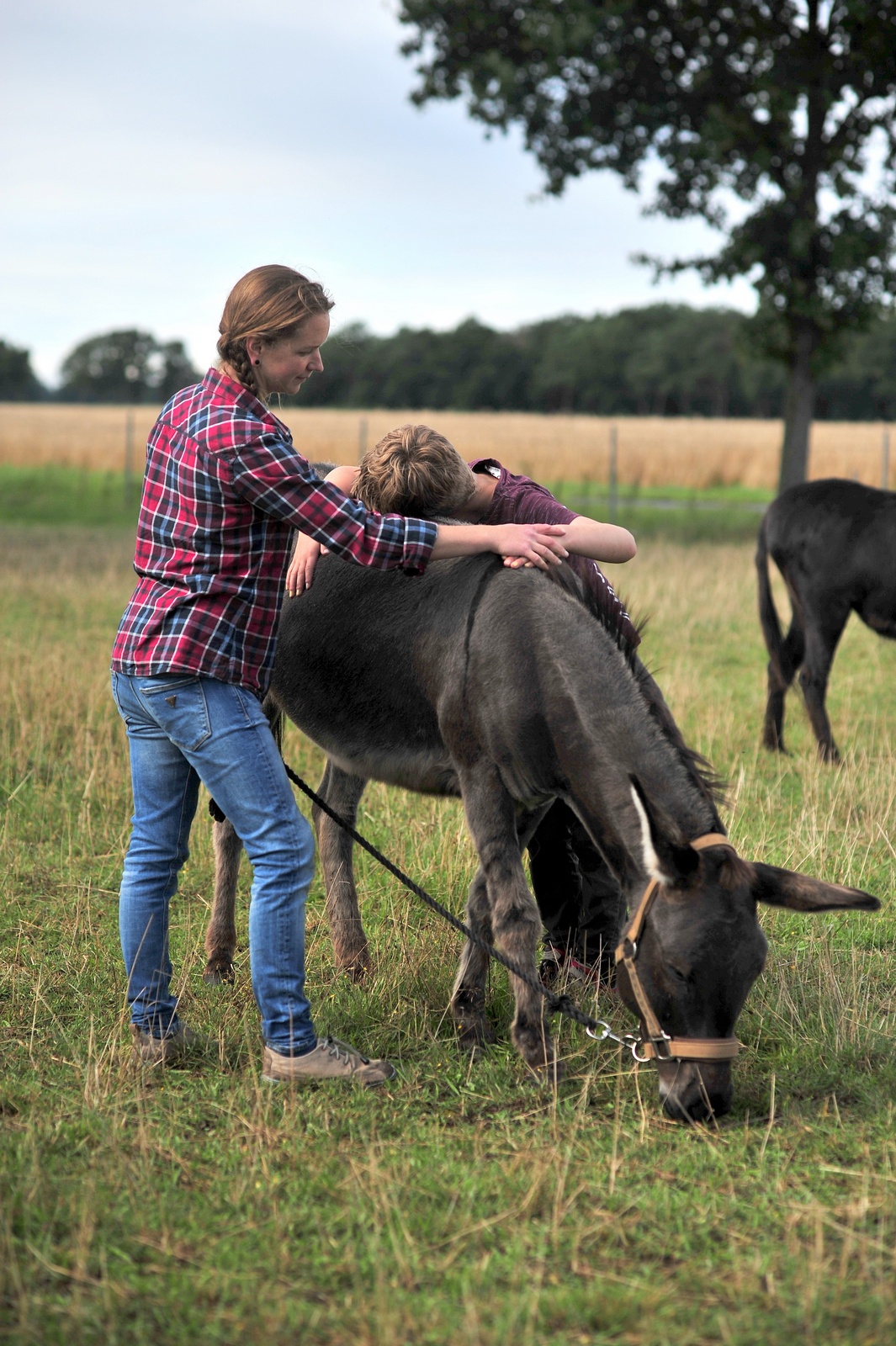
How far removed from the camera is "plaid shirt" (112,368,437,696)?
3.04m

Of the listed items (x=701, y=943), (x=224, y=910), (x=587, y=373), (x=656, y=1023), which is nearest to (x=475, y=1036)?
(x=656, y=1023)

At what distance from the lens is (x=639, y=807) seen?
2871 mm

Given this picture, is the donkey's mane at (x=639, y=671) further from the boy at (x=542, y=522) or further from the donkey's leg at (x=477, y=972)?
the donkey's leg at (x=477, y=972)

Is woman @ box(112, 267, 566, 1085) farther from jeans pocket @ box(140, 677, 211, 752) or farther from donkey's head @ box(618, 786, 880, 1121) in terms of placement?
donkey's head @ box(618, 786, 880, 1121)

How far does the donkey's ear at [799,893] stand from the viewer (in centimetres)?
292

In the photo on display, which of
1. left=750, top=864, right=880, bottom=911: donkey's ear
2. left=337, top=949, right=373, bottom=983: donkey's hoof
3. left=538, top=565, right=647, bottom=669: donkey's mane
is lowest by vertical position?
left=337, top=949, right=373, bottom=983: donkey's hoof

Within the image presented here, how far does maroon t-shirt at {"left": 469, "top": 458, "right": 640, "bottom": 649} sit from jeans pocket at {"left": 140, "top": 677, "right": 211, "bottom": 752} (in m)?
1.22

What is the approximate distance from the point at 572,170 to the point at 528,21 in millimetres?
2199

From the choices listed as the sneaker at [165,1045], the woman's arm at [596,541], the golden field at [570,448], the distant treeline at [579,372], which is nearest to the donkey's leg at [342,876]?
the sneaker at [165,1045]

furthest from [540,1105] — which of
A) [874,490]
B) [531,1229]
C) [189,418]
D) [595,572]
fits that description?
[874,490]

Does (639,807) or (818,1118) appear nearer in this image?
(639,807)

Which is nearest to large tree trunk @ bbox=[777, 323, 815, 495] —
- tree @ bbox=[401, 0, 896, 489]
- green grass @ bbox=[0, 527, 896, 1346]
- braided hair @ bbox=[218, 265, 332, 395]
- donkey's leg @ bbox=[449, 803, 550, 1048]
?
tree @ bbox=[401, 0, 896, 489]

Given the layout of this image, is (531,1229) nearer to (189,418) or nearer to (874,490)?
(189,418)

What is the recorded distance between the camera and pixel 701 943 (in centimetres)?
290
